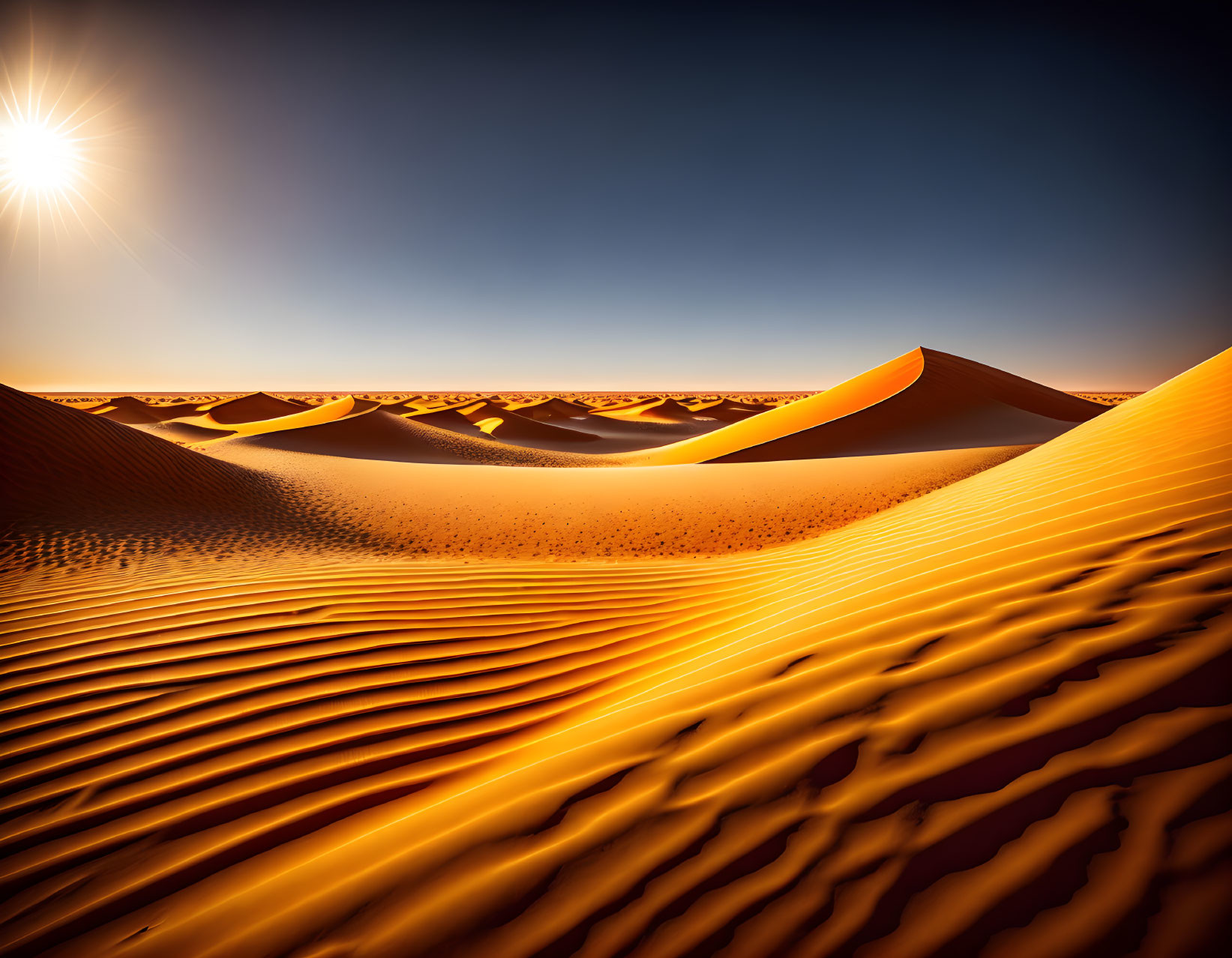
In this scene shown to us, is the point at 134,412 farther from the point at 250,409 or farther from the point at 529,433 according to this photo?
the point at 529,433

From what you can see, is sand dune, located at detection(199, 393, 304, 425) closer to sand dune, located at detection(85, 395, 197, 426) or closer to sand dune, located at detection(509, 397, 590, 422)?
sand dune, located at detection(85, 395, 197, 426)

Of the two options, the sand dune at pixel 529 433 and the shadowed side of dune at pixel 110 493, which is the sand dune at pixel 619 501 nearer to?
the shadowed side of dune at pixel 110 493

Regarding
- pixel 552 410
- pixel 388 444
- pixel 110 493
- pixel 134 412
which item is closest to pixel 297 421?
pixel 388 444

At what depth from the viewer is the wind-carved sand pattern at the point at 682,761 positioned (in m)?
1.02

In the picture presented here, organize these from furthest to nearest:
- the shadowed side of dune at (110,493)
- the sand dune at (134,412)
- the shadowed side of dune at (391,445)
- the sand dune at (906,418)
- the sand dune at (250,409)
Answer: the sand dune at (250,409) → the sand dune at (134,412) → the shadowed side of dune at (391,445) → the sand dune at (906,418) → the shadowed side of dune at (110,493)

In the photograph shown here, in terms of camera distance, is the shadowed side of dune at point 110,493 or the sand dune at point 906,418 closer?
the shadowed side of dune at point 110,493

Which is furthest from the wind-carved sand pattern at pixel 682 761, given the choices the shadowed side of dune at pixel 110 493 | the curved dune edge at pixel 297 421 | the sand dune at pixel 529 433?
the sand dune at pixel 529 433

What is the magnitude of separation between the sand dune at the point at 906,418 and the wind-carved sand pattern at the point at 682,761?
45.0ft

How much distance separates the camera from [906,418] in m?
18.2

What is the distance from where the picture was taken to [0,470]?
7.05 metres

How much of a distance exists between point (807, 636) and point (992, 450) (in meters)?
12.1

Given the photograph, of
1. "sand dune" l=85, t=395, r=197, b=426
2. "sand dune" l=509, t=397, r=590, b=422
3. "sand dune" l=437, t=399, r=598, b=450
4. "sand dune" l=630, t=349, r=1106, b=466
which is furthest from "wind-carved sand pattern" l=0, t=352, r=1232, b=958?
"sand dune" l=509, t=397, r=590, b=422

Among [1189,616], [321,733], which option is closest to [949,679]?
[1189,616]

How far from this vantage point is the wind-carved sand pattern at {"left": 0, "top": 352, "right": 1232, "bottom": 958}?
1.02m
